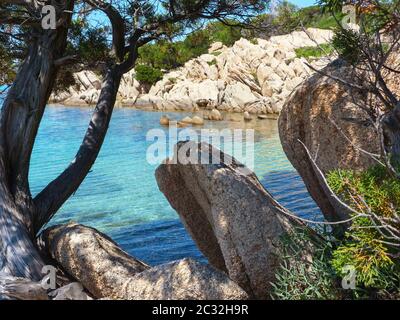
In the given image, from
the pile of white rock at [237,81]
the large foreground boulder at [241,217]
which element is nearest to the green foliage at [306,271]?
the large foreground boulder at [241,217]

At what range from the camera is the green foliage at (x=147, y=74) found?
49.7 m

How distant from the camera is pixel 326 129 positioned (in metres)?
7.39

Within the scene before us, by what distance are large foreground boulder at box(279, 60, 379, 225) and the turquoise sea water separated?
772 millimetres

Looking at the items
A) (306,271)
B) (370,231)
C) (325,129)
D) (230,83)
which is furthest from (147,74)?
(370,231)

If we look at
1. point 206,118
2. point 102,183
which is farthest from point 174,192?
point 206,118

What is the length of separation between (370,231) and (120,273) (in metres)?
4.14

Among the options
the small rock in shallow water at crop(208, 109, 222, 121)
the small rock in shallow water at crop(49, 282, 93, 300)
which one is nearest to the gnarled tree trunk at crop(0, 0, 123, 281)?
the small rock in shallow water at crop(49, 282, 93, 300)

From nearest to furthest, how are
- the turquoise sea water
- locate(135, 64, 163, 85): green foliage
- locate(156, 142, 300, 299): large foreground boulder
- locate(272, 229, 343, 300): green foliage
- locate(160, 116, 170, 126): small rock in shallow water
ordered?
locate(272, 229, 343, 300): green foliage
locate(156, 142, 300, 299): large foreground boulder
the turquoise sea water
locate(160, 116, 170, 126): small rock in shallow water
locate(135, 64, 163, 85): green foliage

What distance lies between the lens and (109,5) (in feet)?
28.9

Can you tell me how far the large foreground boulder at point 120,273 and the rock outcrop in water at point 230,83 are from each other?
29.5 metres

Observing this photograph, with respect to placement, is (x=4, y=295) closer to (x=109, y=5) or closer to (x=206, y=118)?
(x=109, y=5)

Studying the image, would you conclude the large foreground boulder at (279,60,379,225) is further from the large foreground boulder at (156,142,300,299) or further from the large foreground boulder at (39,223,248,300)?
the large foreground boulder at (39,223,248,300)

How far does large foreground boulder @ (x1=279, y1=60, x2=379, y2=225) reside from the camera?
23.2ft
